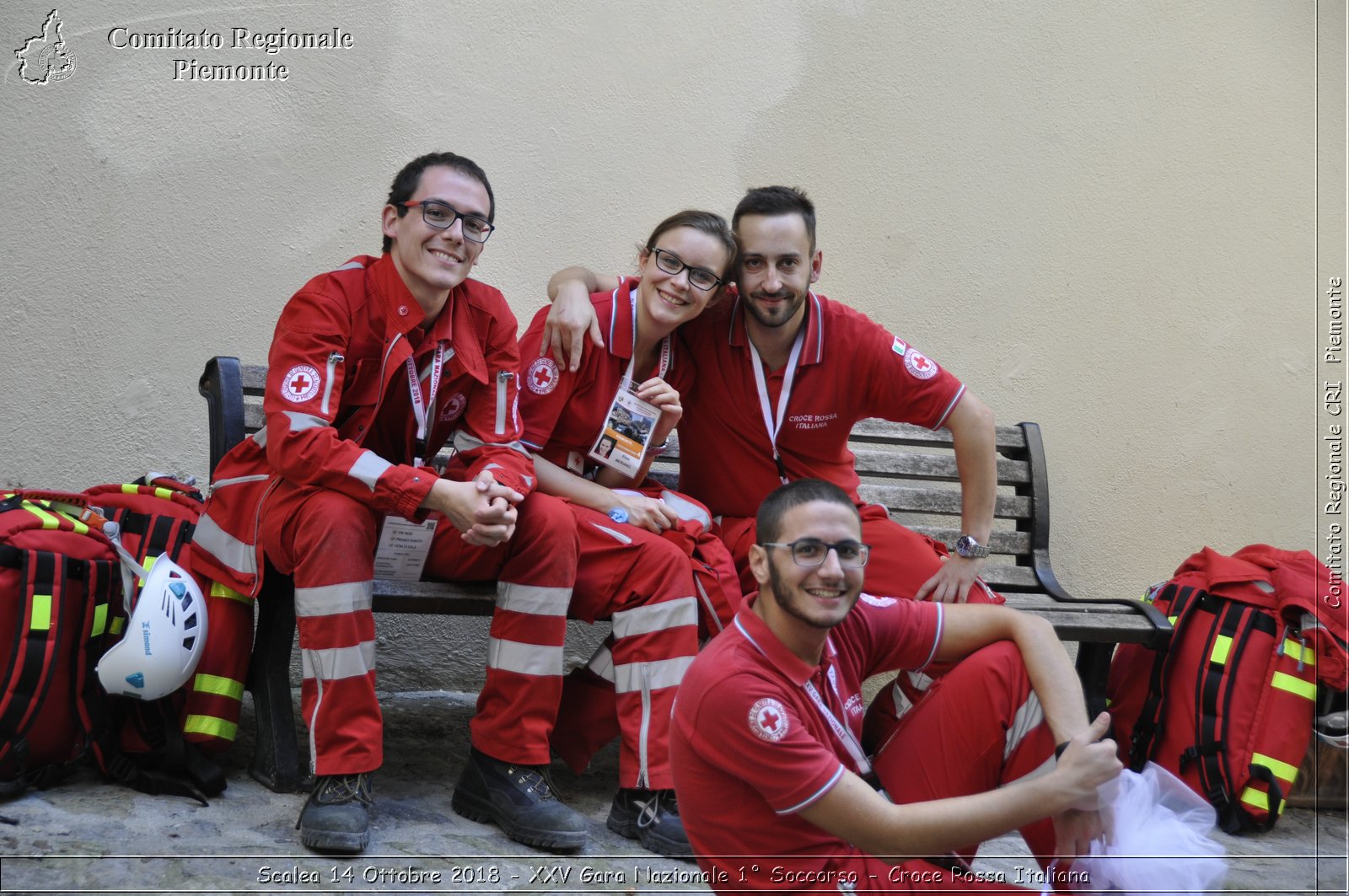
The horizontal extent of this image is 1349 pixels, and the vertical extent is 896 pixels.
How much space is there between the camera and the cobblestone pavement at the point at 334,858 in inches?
106

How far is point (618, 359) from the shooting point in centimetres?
365

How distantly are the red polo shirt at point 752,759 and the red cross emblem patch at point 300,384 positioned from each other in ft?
4.48

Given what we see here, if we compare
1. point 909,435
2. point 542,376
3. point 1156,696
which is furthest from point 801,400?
point 1156,696

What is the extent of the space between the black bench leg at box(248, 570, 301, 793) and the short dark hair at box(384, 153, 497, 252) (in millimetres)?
1050

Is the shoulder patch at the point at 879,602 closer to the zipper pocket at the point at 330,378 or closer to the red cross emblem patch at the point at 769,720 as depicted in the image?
the red cross emblem patch at the point at 769,720

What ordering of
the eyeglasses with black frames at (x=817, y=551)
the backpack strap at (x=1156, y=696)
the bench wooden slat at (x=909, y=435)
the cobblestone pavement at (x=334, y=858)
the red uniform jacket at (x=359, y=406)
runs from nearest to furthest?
the eyeglasses with black frames at (x=817, y=551), the cobblestone pavement at (x=334, y=858), the red uniform jacket at (x=359, y=406), the backpack strap at (x=1156, y=696), the bench wooden slat at (x=909, y=435)

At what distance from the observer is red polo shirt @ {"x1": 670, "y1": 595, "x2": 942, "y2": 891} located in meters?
2.20

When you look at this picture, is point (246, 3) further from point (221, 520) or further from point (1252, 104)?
point (1252, 104)

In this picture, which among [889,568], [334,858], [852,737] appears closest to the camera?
[852,737]

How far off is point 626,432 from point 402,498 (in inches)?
31.3

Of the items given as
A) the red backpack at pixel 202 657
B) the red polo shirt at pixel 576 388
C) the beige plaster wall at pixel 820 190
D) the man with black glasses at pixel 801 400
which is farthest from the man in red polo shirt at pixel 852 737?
the beige plaster wall at pixel 820 190

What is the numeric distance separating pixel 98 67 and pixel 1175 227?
13.4 ft

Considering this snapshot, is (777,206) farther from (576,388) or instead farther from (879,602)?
(879,602)

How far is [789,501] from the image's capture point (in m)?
2.46
